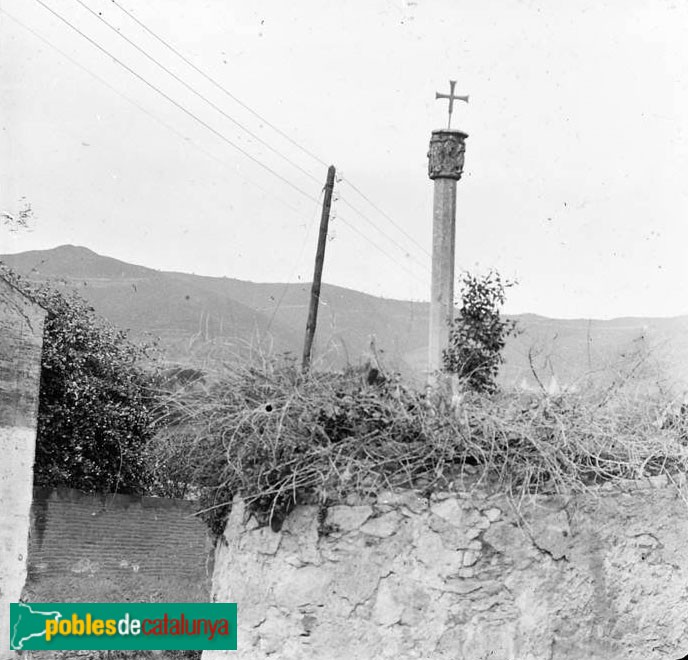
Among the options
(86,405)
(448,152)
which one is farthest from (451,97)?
(86,405)

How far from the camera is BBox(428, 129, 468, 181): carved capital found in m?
16.9

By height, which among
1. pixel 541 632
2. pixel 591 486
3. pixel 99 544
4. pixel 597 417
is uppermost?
pixel 597 417

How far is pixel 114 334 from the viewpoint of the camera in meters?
22.3

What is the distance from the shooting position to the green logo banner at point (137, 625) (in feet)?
24.3

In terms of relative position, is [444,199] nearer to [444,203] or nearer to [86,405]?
[444,203]

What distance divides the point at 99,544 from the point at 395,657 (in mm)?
12138

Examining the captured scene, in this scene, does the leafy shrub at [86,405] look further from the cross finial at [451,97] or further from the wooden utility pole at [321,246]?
the cross finial at [451,97]

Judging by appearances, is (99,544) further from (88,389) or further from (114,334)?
(114,334)

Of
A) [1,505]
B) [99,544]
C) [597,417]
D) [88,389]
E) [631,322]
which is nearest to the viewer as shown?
[597,417]

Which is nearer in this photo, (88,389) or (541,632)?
(541,632)

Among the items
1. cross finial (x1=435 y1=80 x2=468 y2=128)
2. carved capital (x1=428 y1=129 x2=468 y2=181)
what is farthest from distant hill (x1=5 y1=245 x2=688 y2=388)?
cross finial (x1=435 y1=80 x2=468 y2=128)

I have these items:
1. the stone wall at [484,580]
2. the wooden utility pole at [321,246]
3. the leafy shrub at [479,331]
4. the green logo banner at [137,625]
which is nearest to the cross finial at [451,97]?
the wooden utility pole at [321,246]

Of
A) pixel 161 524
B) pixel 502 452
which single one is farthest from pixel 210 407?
pixel 161 524

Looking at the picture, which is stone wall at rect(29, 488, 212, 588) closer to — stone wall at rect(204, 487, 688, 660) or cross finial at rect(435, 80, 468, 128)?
cross finial at rect(435, 80, 468, 128)
